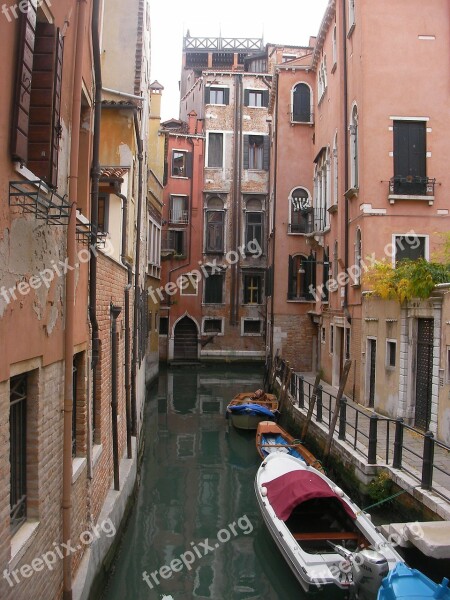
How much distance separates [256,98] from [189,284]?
10.6m

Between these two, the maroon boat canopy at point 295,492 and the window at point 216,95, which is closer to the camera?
the maroon boat canopy at point 295,492

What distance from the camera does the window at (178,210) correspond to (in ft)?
101

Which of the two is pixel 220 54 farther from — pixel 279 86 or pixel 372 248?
pixel 372 248

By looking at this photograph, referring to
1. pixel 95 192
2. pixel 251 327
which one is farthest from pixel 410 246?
pixel 251 327

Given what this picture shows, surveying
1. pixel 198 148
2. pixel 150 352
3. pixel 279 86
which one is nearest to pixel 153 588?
pixel 150 352

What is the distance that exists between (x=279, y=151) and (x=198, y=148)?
26.6 feet

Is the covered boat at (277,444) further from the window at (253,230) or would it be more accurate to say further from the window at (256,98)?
the window at (256,98)

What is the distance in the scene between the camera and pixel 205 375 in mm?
27484

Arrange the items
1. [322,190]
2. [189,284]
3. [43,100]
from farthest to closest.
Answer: [189,284]
[322,190]
[43,100]

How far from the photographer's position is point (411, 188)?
1436 centimetres

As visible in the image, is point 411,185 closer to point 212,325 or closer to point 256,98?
point 212,325

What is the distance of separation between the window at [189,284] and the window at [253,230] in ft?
10.5

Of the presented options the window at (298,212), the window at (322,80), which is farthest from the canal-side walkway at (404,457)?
the window at (322,80)

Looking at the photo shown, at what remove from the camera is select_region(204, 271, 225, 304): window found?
1219 inches
